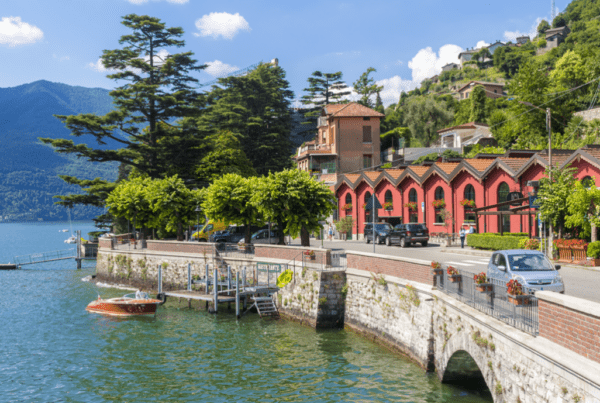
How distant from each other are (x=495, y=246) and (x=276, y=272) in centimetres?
1412

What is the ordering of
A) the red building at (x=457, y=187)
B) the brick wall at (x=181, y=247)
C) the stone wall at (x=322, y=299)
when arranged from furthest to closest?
the red building at (x=457, y=187) → the brick wall at (x=181, y=247) → the stone wall at (x=322, y=299)

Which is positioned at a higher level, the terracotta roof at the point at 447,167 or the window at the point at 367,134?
the window at the point at 367,134

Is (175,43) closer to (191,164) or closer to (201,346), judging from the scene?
(191,164)

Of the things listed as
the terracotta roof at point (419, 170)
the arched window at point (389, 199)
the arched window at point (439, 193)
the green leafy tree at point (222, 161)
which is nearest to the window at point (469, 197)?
the arched window at point (439, 193)

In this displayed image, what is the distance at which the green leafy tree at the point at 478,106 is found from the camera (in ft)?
313

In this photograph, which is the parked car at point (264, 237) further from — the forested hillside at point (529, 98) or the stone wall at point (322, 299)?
the forested hillside at point (529, 98)

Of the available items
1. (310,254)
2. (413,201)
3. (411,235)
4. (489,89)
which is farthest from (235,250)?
(489,89)

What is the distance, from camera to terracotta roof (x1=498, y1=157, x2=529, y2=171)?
38.0 metres

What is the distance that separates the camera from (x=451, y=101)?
379 feet

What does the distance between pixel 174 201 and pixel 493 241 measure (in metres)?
24.2

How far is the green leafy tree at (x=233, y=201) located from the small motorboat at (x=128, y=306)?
7.24 metres

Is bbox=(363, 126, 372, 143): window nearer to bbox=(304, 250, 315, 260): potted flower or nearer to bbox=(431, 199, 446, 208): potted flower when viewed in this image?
bbox=(431, 199, 446, 208): potted flower

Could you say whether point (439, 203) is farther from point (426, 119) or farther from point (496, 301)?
point (426, 119)

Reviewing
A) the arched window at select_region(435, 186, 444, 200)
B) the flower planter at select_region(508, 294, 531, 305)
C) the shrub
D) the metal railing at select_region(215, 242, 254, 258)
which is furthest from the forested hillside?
the metal railing at select_region(215, 242, 254, 258)
